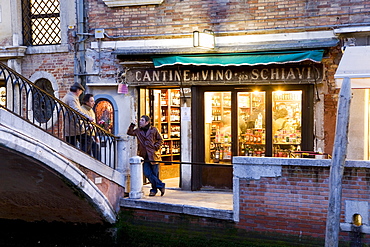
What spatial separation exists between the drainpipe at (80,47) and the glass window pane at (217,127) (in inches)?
103

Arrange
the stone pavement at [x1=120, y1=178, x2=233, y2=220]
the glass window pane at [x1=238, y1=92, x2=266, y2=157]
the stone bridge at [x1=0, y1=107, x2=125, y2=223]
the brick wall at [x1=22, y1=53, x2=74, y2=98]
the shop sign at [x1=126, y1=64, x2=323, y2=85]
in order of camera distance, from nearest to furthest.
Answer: the stone bridge at [x1=0, y1=107, x2=125, y2=223] → the stone pavement at [x1=120, y1=178, x2=233, y2=220] → the shop sign at [x1=126, y1=64, x2=323, y2=85] → the glass window pane at [x1=238, y1=92, x2=266, y2=157] → the brick wall at [x1=22, y1=53, x2=74, y2=98]

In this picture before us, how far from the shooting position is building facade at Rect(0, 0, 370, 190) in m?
10.8

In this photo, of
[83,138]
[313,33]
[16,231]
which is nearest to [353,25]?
[313,33]

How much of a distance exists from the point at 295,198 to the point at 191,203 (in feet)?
6.25

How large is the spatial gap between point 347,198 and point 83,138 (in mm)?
4419

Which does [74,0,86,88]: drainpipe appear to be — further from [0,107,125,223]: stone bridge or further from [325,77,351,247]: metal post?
[325,77,351,247]: metal post

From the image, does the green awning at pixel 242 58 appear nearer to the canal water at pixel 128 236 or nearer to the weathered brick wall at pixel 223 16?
the weathered brick wall at pixel 223 16

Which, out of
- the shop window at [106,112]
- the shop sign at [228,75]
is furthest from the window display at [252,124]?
the shop window at [106,112]

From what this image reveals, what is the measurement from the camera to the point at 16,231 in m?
11.8

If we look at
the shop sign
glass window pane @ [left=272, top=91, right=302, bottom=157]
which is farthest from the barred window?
glass window pane @ [left=272, top=91, right=302, bottom=157]

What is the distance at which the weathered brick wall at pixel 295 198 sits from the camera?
Result: 8500 millimetres

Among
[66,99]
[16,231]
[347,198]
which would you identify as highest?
[66,99]

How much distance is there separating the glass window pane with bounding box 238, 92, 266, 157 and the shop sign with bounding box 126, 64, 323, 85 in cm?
43

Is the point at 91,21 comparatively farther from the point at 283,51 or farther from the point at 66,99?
the point at 283,51
